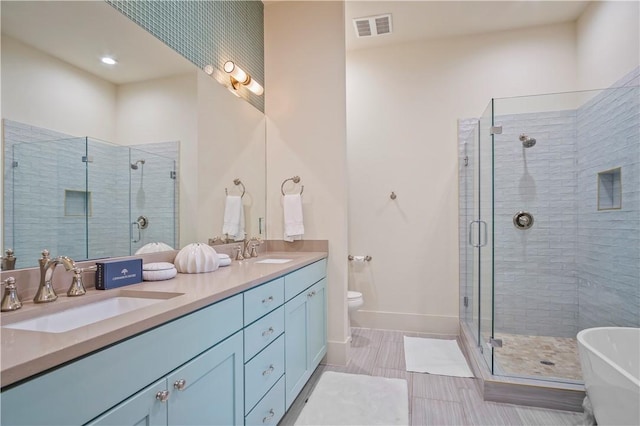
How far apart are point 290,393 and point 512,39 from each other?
351 cm

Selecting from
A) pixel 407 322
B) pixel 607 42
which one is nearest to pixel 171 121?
pixel 407 322

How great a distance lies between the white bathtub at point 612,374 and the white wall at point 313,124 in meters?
1.49

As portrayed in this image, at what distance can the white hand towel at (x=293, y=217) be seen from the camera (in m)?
2.62

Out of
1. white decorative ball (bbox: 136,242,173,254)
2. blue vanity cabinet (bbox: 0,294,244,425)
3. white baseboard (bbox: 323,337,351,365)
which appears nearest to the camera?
blue vanity cabinet (bbox: 0,294,244,425)

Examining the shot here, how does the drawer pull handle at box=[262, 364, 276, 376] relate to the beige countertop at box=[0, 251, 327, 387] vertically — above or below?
below

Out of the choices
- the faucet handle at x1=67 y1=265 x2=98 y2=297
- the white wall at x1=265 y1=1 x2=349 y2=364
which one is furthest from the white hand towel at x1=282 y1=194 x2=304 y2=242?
the faucet handle at x1=67 y1=265 x2=98 y2=297

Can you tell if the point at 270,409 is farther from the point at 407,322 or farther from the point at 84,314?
the point at 407,322

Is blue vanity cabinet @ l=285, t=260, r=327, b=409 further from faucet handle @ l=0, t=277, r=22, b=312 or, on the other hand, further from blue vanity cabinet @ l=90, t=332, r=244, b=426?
faucet handle @ l=0, t=277, r=22, b=312

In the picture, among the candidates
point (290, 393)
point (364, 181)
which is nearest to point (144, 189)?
point (290, 393)

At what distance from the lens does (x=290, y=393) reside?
1810mm

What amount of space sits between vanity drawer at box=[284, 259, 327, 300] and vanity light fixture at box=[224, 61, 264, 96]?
140 centimetres

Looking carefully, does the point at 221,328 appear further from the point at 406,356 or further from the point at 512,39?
the point at 512,39

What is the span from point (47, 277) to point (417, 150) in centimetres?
302

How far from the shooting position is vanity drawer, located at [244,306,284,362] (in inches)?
54.0
